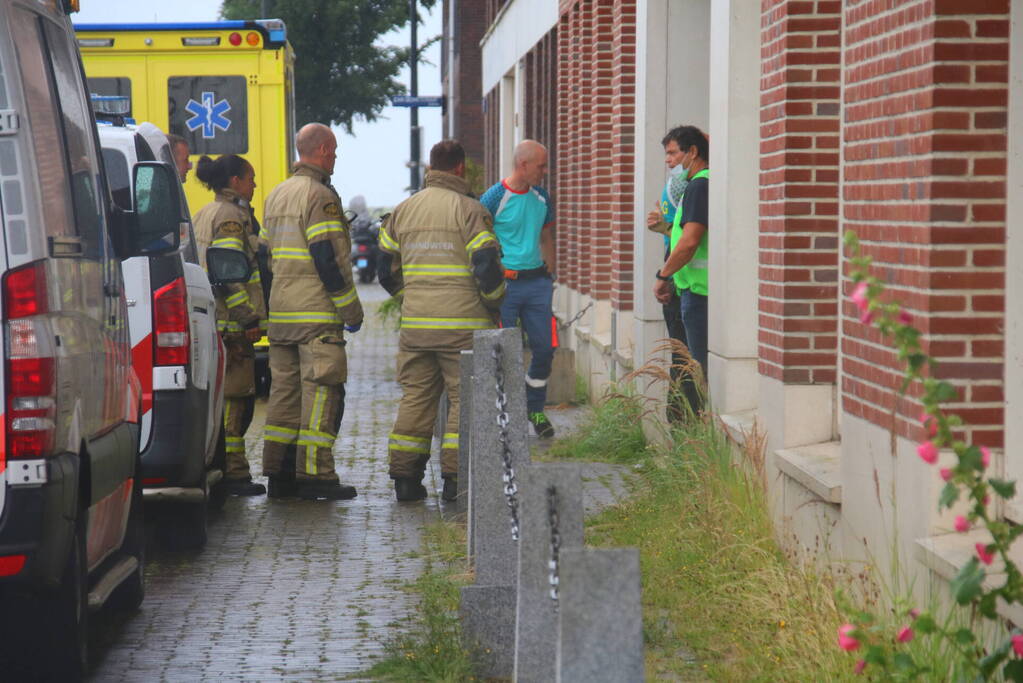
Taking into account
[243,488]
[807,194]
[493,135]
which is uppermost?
[493,135]

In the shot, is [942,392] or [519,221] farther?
[519,221]

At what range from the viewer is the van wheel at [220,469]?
9.38m

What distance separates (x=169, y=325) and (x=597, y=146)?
7.37 m

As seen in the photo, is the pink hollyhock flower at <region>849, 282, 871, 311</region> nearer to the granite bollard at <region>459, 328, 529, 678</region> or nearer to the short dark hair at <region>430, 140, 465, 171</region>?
the granite bollard at <region>459, 328, 529, 678</region>

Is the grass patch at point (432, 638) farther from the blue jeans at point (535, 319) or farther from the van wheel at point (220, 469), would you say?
the blue jeans at point (535, 319)

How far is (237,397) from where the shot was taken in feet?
33.8

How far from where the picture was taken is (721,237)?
884cm

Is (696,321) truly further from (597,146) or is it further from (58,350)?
(58,350)

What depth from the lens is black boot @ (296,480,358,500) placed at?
9.80 m

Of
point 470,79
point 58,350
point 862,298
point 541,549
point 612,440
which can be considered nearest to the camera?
point 862,298

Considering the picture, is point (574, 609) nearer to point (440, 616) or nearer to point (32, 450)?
point (32, 450)

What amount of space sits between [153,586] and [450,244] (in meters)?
2.76

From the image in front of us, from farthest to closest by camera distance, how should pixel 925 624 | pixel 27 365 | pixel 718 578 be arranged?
1. pixel 718 578
2. pixel 27 365
3. pixel 925 624

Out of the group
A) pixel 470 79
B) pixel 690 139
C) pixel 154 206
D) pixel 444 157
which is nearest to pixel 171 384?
pixel 154 206
